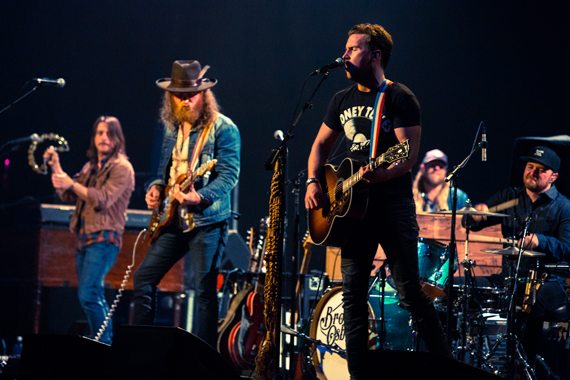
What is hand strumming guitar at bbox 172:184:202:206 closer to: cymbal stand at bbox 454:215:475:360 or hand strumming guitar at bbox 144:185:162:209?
hand strumming guitar at bbox 144:185:162:209

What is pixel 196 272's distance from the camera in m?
4.45

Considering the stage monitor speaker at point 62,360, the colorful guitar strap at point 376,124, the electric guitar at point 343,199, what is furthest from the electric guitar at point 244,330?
the stage monitor speaker at point 62,360

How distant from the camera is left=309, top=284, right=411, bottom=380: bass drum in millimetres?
4887

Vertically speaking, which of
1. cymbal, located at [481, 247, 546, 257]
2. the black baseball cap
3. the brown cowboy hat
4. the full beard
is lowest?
cymbal, located at [481, 247, 546, 257]

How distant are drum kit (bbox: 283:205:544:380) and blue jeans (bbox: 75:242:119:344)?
1.98 m

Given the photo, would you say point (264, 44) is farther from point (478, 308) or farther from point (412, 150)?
point (412, 150)

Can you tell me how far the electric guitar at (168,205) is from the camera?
4484 mm

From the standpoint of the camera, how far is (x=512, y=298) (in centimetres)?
446

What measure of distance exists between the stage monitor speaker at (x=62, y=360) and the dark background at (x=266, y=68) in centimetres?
512

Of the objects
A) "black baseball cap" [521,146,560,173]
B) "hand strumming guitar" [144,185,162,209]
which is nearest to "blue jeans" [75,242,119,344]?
"hand strumming guitar" [144,185,162,209]

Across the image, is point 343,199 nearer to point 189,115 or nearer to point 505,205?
point 189,115

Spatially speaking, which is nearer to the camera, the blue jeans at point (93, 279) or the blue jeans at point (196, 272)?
the blue jeans at point (196, 272)

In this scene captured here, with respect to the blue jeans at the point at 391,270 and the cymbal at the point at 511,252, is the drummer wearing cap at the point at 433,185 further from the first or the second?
the blue jeans at the point at 391,270

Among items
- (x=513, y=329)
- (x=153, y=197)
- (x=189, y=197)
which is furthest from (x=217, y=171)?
(x=513, y=329)
